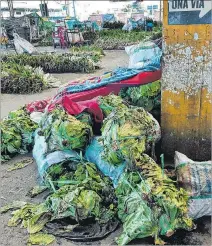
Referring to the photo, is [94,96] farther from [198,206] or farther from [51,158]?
[198,206]

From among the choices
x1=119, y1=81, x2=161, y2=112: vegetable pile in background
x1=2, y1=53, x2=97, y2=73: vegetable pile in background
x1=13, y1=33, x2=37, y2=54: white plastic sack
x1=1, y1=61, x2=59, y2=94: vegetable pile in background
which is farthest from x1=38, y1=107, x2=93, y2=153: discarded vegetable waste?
x1=13, y1=33, x2=37, y2=54: white plastic sack

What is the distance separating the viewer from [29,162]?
4570 mm

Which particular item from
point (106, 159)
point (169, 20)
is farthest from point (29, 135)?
point (169, 20)

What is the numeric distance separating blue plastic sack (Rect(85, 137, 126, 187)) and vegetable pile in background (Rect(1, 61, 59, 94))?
5.32m

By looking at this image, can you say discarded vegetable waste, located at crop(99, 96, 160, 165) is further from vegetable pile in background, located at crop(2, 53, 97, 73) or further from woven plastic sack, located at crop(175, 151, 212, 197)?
vegetable pile in background, located at crop(2, 53, 97, 73)

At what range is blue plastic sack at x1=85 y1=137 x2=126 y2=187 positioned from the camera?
10.8 ft

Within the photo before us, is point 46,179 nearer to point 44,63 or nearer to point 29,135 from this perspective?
point 29,135

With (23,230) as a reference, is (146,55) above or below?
above

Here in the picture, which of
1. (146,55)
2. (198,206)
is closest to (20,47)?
(146,55)

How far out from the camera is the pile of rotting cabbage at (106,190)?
275cm

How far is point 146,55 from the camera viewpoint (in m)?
4.84

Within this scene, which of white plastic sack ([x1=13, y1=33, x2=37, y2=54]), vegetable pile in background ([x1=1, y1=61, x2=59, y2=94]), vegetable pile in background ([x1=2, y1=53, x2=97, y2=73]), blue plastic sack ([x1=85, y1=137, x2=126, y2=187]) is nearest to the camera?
blue plastic sack ([x1=85, y1=137, x2=126, y2=187])

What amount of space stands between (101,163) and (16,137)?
164 cm

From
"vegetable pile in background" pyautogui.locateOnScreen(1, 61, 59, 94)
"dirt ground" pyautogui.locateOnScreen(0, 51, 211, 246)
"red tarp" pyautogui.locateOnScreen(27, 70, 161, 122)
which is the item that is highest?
"red tarp" pyautogui.locateOnScreen(27, 70, 161, 122)
